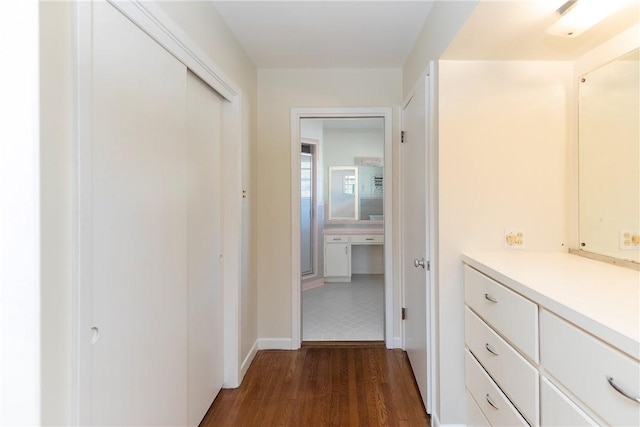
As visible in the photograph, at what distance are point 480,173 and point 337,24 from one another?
50.8 inches

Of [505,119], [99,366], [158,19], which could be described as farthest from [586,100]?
[99,366]

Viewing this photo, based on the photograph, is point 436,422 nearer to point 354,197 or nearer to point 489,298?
point 489,298

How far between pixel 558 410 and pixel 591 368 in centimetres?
22

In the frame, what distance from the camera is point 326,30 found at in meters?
1.99

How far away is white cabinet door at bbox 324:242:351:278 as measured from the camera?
4.85 metres

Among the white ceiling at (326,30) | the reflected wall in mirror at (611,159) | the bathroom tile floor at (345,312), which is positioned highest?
the white ceiling at (326,30)

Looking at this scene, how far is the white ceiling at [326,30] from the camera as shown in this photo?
5.72 feet

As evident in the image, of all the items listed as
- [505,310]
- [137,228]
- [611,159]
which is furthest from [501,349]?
[137,228]

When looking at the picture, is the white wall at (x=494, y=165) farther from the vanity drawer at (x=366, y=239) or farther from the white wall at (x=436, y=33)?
the vanity drawer at (x=366, y=239)

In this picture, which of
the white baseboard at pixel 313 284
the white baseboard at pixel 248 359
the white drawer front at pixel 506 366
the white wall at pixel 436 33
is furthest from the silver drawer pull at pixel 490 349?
the white baseboard at pixel 313 284

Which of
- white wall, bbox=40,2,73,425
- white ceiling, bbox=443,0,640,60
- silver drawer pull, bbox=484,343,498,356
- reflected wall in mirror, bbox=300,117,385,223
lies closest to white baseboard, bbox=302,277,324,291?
reflected wall in mirror, bbox=300,117,385,223

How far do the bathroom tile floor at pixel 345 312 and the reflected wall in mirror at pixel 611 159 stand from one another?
1954 millimetres

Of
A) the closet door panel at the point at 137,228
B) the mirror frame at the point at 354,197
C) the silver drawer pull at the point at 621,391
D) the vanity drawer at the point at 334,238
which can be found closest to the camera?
the silver drawer pull at the point at 621,391

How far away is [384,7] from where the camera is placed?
5.70 feet
